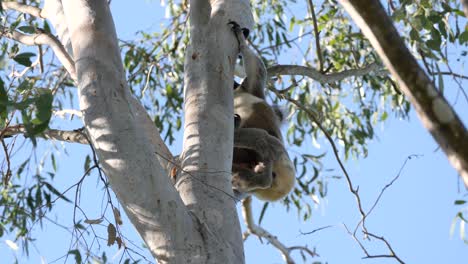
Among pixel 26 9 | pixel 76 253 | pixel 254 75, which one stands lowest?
pixel 76 253

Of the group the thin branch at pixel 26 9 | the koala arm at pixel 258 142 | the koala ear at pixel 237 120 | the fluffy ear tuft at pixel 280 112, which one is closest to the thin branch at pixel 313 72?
the koala ear at pixel 237 120

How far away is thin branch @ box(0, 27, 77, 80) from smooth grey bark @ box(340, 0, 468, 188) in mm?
2141

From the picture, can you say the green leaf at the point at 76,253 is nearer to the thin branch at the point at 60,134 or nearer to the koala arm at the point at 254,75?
the thin branch at the point at 60,134

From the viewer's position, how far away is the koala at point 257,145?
4.94 metres

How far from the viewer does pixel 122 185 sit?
235cm

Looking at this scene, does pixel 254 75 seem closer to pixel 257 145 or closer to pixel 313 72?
pixel 257 145

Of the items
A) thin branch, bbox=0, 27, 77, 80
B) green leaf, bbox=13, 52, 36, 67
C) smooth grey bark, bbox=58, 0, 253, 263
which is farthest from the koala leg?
green leaf, bbox=13, 52, 36, 67

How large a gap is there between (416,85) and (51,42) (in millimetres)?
2671

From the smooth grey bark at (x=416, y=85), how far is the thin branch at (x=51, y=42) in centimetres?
214

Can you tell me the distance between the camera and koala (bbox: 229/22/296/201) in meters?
4.94

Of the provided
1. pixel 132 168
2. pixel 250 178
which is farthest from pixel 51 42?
pixel 250 178

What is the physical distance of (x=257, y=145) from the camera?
514cm

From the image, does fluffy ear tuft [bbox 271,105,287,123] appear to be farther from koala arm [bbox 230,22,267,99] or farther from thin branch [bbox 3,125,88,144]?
thin branch [bbox 3,125,88,144]

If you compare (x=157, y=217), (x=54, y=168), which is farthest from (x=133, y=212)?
(x=54, y=168)
